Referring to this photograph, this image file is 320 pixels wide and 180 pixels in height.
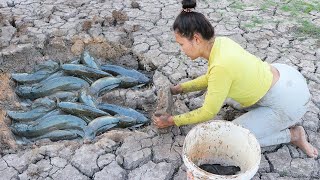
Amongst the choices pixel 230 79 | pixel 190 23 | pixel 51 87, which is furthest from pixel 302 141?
pixel 51 87

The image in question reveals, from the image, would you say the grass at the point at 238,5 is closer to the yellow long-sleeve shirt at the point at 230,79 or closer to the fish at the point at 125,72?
the fish at the point at 125,72

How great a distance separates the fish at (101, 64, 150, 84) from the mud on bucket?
1.26 meters

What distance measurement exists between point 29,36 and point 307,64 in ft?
9.71

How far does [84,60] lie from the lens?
4.30 metres

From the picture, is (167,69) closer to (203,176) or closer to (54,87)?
(54,87)

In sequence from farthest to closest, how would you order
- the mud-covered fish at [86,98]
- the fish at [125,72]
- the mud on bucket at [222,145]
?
the fish at [125,72] → the mud-covered fish at [86,98] → the mud on bucket at [222,145]

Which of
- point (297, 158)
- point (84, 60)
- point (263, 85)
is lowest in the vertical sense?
point (297, 158)

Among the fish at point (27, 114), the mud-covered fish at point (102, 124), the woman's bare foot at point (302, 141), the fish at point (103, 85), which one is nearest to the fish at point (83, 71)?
the fish at point (103, 85)

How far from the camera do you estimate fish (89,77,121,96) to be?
4051mm

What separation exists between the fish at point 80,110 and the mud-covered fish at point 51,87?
13.7 inches

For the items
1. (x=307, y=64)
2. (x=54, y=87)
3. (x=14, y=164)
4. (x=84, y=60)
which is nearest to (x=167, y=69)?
(x=84, y=60)

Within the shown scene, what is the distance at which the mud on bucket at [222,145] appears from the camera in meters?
2.88

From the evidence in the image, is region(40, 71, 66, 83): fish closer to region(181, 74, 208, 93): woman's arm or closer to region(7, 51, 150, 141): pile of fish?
region(7, 51, 150, 141): pile of fish

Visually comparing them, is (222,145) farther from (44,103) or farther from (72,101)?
(44,103)
